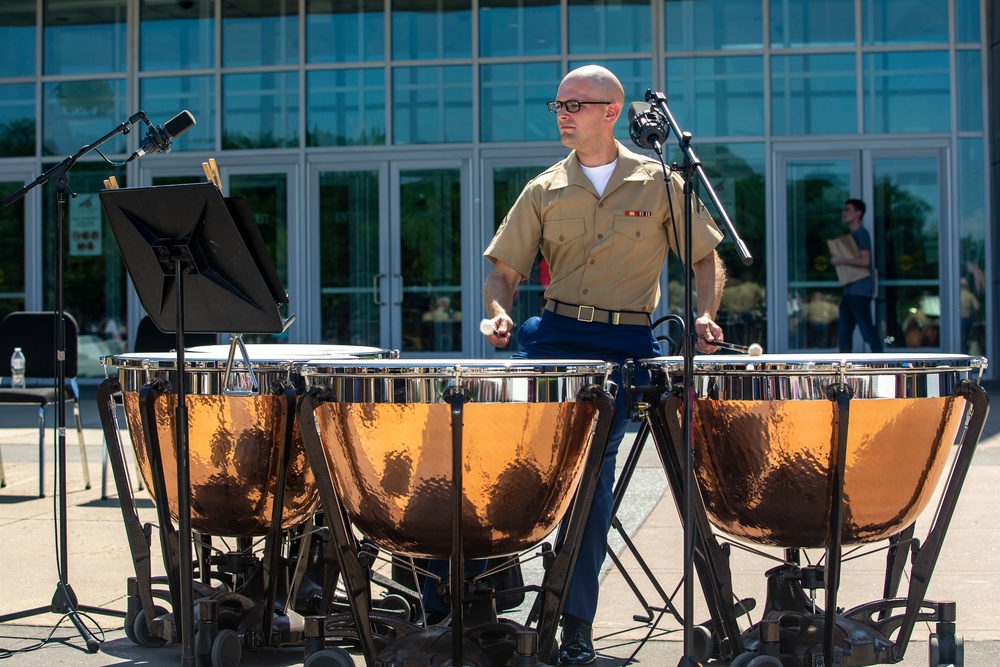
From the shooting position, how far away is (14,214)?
45.4ft

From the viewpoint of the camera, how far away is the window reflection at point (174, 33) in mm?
13516

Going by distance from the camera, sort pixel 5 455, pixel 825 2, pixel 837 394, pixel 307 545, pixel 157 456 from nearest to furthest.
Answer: pixel 837 394 < pixel 157 456 < pixel 307 545 < pixel 5 455 < pixel 825 2

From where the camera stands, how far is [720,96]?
1269 cm

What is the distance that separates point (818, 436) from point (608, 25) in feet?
34.5

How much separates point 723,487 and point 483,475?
0.70 m

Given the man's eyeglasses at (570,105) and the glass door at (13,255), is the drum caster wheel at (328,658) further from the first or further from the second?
the glass door at (13,255)

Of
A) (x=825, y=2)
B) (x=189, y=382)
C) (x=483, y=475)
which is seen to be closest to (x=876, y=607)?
(x=483, y=475)

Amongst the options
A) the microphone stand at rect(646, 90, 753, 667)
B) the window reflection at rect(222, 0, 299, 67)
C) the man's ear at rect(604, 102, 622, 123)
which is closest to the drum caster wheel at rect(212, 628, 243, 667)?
the microphone stand at rect(646, 90, 753, 667)

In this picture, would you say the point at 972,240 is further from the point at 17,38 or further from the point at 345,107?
the point at 17,38

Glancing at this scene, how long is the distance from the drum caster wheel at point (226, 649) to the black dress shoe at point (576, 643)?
0.98 m

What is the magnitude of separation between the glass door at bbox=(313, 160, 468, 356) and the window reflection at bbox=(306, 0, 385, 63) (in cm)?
134

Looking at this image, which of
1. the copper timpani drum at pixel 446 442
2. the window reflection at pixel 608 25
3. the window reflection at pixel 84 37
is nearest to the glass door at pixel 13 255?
the window reflection at pixel 84 37

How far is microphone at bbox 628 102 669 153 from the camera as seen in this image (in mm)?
3125

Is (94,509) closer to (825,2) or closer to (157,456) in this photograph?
(157,456)
